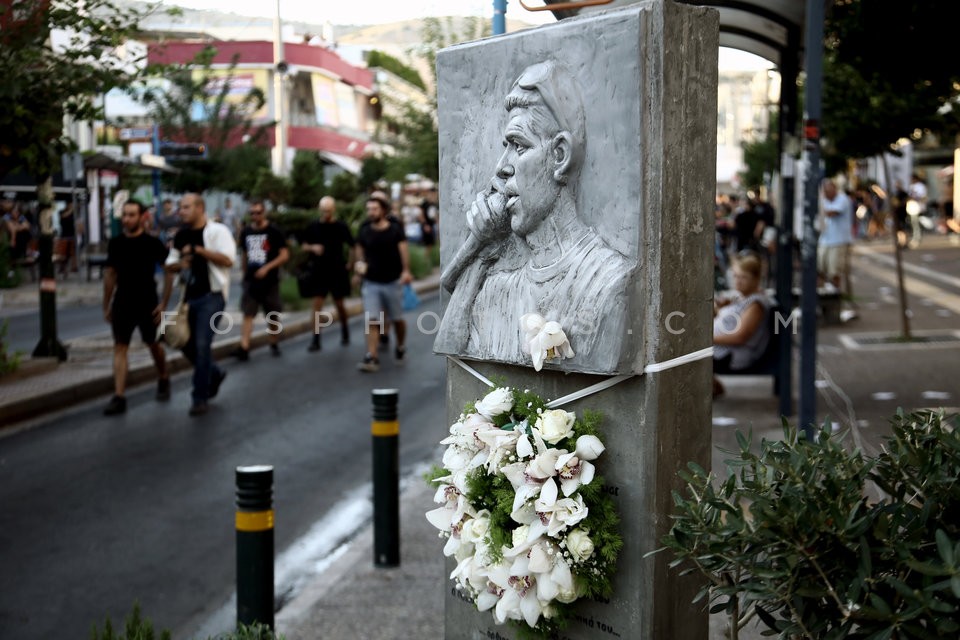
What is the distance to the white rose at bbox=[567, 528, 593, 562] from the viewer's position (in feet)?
11.3

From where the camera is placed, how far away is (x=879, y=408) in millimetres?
8883

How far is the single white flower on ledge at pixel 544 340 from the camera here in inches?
141

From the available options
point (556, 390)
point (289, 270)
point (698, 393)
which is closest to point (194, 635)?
point (556, 390)

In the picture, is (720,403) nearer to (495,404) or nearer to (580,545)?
(495,404)

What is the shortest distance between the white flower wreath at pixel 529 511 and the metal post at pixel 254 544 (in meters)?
0.91

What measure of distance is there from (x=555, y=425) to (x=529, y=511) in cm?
29

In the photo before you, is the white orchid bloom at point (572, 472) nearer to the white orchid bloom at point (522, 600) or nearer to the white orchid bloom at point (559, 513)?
the white orchid bloom at point (559, 513)

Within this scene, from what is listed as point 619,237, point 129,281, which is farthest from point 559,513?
point 129,281

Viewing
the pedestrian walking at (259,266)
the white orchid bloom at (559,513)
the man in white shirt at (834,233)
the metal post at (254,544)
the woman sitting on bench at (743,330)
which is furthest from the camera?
the man in white shirt at (834,233)

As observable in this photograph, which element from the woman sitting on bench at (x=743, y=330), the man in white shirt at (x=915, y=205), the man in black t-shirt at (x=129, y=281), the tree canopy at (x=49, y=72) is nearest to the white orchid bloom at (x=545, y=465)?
the woman sitting on bench at (x=743, y=330)

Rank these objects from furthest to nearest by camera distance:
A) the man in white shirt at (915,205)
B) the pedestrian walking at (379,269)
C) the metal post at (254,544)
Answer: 1. the man in white shirt at (915,205)
2. the pedestrian walking at (379,269)
3. the metal post at (254,544)

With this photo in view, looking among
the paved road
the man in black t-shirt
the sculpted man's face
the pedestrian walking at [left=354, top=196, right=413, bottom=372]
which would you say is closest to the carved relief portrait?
the sculpted man's face

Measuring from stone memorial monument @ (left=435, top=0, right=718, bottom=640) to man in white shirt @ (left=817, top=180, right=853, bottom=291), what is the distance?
44.5 feet

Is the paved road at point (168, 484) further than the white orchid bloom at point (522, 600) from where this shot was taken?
Yes
